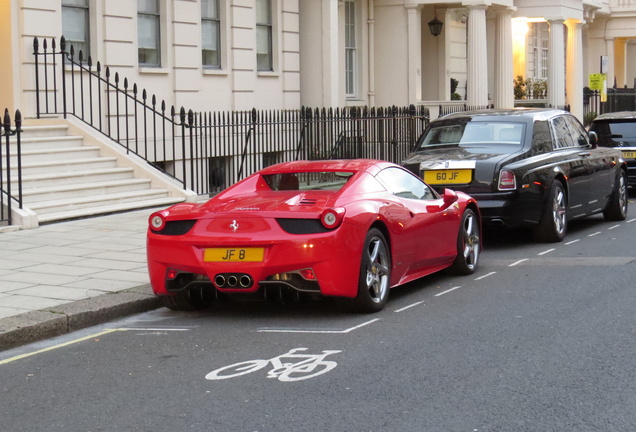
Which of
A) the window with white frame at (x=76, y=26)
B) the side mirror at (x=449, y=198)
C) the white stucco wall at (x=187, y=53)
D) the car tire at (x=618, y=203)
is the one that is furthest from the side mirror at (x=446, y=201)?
the window with white frame at (x=76, y=26)

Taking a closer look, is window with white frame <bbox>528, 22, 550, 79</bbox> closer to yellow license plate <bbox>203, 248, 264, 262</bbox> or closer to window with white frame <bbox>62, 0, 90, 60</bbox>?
window with white frame <bbox>62, 0, 90, 60</bbox>

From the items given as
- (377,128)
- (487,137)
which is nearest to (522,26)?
(377,128)

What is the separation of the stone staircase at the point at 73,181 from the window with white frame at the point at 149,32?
3.20 meters

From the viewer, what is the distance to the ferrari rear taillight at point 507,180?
41.5ft

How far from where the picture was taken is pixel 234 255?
330 inches

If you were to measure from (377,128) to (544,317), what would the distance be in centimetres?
1400

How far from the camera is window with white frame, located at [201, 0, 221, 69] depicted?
69.1ft

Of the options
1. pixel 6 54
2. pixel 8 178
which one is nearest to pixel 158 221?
pixel 8 178

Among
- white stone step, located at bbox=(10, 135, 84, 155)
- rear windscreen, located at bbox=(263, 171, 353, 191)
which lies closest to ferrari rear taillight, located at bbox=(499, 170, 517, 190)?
A: rear windscreen, located at bbox=(263, 171, 353, 191)

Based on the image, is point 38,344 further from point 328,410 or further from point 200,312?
point 328,410

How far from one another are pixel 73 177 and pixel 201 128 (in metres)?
2.53

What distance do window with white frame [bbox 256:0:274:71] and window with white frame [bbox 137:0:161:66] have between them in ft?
11.5

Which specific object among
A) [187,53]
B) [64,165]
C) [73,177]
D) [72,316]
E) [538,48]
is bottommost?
[72,316]

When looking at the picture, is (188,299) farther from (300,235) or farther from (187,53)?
(187,53)
